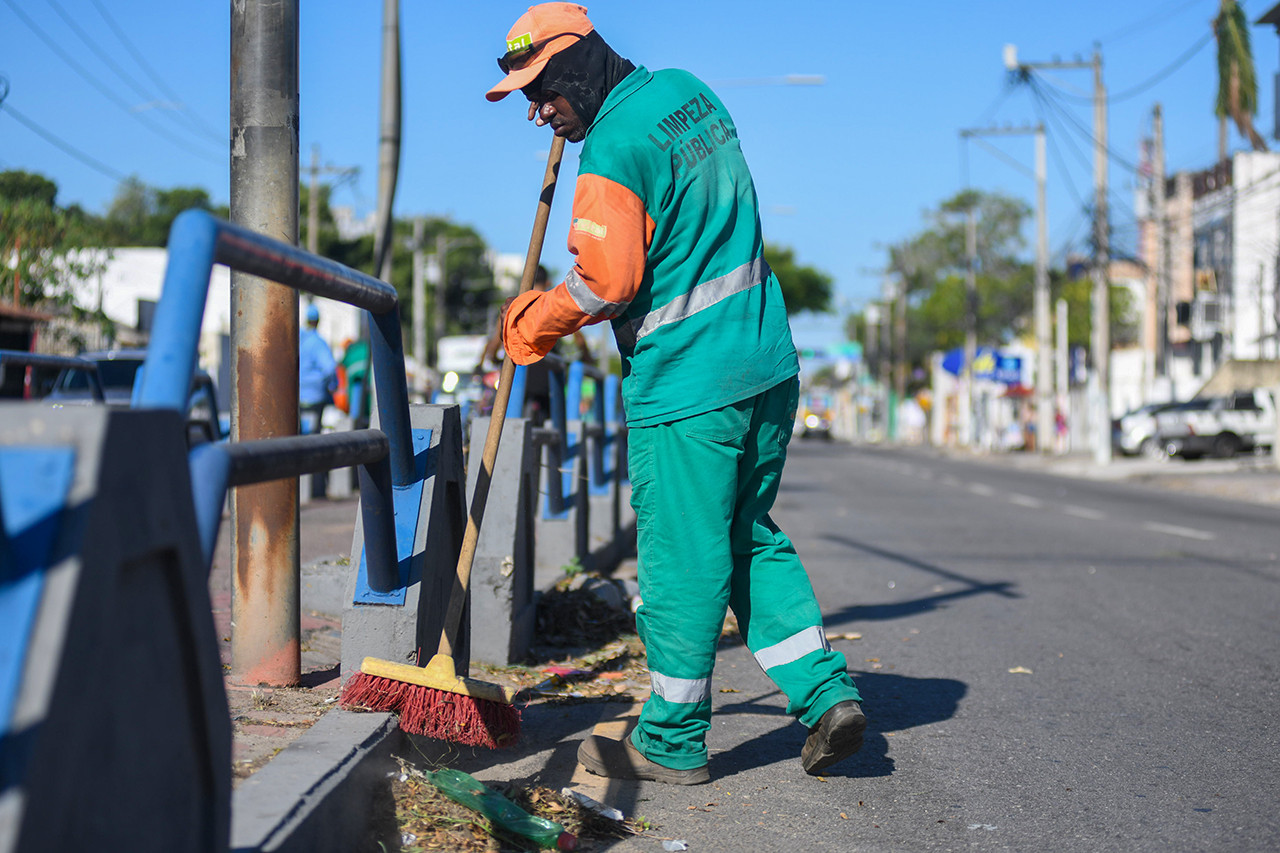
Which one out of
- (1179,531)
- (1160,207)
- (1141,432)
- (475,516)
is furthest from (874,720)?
(1160,207)

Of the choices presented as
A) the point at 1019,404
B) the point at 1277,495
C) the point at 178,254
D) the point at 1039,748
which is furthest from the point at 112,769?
the point at 1019,404

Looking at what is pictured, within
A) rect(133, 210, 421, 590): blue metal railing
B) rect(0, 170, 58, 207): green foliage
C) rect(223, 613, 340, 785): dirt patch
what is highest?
rect(0, 170, 58, 207): green foliage

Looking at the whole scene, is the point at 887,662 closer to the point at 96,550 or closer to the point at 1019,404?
the point at 96,550

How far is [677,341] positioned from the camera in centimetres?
321

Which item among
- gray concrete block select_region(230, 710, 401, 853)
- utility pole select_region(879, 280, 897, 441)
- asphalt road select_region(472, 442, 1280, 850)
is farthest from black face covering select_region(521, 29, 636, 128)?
utility pole select_region(879, 280, 897, 441)

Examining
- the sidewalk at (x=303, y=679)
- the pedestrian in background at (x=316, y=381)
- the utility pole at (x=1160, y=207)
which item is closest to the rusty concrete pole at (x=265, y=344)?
the sidewalk at (x=303, y=679)

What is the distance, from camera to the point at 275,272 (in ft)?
7.00

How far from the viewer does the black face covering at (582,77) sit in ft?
10.8

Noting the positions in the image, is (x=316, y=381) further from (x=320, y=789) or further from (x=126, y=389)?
(x=320, y=789)

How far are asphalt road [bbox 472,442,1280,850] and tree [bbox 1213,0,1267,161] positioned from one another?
62.3 ft

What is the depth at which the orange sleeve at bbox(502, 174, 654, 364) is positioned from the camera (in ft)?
10.1

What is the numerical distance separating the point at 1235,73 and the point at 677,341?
2600 cm

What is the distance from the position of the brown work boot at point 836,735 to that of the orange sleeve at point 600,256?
3.78 ft

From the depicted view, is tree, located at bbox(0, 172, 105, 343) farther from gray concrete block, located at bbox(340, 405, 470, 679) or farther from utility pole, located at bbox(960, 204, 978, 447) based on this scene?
utility pole, located at bbox(960, 204, 978, 447)
